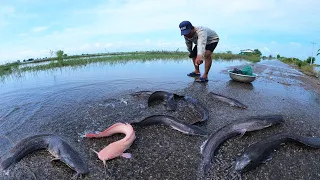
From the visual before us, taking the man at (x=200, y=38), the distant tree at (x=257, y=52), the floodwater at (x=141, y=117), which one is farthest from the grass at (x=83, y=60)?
the distant tree at (x=257, y=52)

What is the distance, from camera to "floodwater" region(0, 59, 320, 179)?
9.88 ft

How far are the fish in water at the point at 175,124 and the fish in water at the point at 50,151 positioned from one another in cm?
132

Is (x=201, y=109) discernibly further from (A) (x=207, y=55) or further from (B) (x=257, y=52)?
(B) (x=257, y=52)

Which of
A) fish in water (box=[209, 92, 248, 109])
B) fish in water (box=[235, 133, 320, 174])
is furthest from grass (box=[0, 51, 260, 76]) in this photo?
fish in water (box=[235, 133, 320, 174])

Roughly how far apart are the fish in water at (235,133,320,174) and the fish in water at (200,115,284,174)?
14.9 inches

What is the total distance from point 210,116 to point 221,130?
95 centimetres

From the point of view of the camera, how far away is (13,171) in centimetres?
296

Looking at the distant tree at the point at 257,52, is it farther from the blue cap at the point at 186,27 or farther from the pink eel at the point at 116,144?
the pink eel at the point at 116,144

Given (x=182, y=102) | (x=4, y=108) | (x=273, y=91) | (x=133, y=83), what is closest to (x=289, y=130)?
(x=182, y=102)

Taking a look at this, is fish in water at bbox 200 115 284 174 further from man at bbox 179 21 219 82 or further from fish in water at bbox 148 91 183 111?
man at bbox 179 21 219 82

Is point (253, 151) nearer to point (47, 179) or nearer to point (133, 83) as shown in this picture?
point (47, 179)

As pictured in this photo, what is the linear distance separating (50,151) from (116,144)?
937mm

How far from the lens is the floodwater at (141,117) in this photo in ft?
9.88

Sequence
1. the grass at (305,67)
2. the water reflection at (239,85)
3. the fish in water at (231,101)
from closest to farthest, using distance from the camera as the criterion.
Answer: the fish in water at (231,101) → the water reflection at (239,85) → the grass at (305,67)
